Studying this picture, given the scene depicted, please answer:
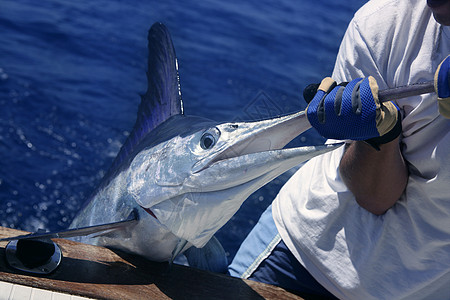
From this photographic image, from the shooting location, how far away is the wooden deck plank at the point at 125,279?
57.3 inches

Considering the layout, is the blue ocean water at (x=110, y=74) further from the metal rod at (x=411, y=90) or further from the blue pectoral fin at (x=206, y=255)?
the blue pectoral fin at (x=206, y=255)

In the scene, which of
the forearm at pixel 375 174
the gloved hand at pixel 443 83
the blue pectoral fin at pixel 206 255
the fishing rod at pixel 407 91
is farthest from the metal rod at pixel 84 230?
the gloved hand at pixel 443 83

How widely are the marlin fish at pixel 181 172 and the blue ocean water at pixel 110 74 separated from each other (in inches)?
4.9

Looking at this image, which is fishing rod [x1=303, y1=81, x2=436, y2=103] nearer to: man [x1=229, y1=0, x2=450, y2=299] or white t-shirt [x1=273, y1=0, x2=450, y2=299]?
man [x1=229, y1=0, x2=450, y2=299]

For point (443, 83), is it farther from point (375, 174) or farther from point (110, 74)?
point (110, 74)

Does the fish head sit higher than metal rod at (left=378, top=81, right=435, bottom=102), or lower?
lower

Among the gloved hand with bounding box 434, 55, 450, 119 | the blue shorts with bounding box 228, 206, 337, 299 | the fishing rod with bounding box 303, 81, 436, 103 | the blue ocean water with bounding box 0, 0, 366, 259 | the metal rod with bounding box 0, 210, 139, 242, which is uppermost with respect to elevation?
the gloved hand with bounding box 434, 55, 450, 119

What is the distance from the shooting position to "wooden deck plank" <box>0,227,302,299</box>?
4.77 ft

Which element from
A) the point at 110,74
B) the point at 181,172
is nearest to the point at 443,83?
the point at 181,172

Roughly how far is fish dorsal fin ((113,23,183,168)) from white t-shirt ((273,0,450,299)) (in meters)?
0.58

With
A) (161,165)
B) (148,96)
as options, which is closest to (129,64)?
(148,96)

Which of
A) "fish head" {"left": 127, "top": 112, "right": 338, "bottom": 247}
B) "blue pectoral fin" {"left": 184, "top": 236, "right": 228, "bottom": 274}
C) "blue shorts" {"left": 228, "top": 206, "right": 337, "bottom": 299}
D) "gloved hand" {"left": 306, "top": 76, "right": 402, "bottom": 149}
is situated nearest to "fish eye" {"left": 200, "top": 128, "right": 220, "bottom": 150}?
"fish head" {"left": 127, "top": 112, "right": 338, "bottom": 247}

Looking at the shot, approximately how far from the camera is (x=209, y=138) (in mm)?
1518

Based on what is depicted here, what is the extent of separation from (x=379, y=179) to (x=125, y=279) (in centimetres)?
81
